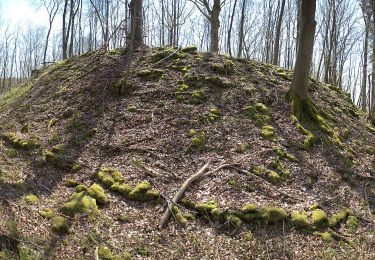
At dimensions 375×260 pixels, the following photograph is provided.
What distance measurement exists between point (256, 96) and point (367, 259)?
17.6ft

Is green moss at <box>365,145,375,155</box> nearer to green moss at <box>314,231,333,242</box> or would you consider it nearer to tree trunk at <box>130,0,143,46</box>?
green moss at <box>314,231,333,242</box>

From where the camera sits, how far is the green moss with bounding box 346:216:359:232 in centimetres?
615

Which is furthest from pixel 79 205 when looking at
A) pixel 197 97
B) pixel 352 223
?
pixel 352 223

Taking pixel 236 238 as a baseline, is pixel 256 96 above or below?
above

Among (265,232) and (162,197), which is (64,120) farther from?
(265,232)

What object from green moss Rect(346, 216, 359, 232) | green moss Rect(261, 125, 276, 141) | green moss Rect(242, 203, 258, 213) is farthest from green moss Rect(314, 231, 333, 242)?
green moss Rect(261, 125, 276, 141)

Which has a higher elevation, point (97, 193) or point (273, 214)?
point (97, 193)

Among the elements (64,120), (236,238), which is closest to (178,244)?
(236,238)

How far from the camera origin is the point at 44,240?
16.3 feet

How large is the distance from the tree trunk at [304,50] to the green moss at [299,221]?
4113 millimetres

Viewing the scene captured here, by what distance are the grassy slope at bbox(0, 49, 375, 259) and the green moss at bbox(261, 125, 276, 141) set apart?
11 cm

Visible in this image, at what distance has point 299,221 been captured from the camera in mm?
5969

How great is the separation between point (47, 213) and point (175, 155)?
3002 mm

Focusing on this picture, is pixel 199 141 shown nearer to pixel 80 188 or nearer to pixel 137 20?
pixel 80 188
